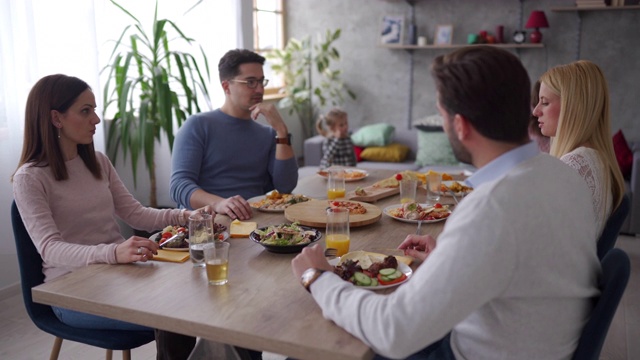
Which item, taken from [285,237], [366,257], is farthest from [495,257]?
[285,237]

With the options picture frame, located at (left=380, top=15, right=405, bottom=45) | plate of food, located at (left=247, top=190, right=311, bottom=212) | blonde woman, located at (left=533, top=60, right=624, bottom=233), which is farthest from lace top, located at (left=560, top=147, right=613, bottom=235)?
picture frame, located at (left=380, top=15, right=405, bottom=45)

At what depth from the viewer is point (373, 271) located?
1457mm

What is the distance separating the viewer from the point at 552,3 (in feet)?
17.9

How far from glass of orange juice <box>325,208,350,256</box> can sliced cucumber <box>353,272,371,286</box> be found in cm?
26

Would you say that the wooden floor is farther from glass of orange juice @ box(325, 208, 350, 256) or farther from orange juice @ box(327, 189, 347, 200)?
glass of orange juice @ box(325, 208, 350, 256)

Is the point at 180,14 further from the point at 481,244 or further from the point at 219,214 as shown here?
the point at 481,244

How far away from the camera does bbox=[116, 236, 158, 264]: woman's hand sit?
1616 mm

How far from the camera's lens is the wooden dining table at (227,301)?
46.2 inches

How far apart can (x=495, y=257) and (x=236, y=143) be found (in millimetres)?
A: 1904

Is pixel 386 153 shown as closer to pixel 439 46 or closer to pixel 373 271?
pixel 439 46

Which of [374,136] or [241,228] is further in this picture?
[374,136]

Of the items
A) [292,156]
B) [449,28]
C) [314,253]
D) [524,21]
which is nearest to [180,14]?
[292,156]

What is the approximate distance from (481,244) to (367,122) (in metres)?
5.44

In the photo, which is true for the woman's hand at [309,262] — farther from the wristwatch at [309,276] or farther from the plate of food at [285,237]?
the plate of food at [285,237]
